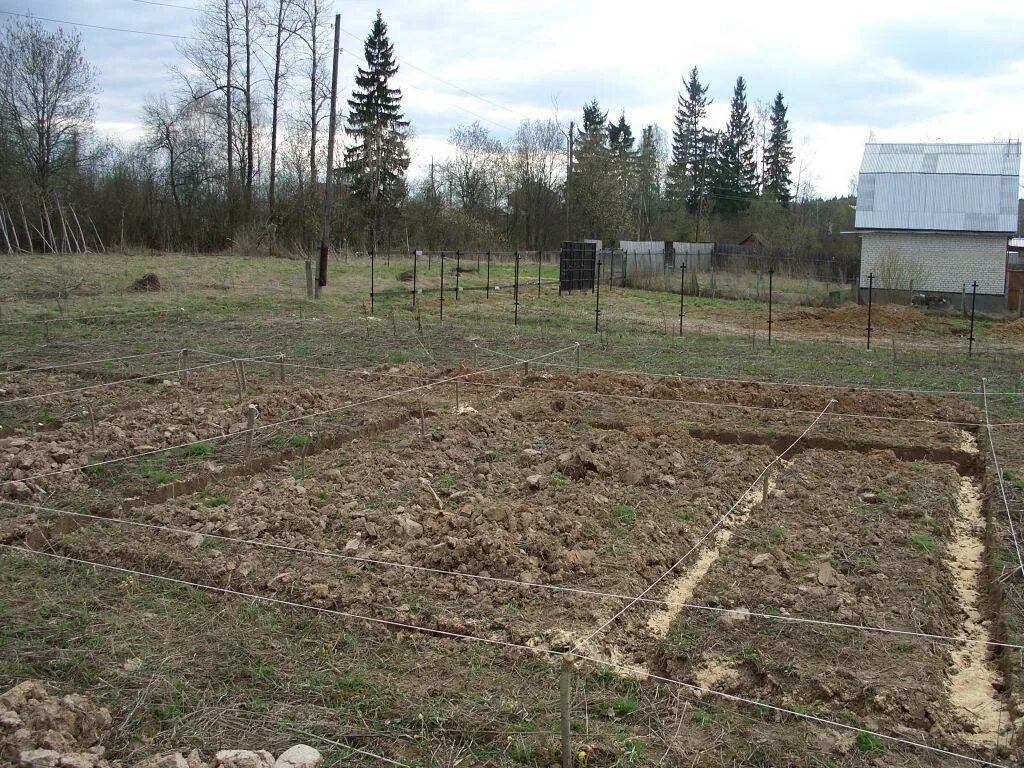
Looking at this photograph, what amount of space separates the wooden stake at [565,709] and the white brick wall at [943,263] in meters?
31.3

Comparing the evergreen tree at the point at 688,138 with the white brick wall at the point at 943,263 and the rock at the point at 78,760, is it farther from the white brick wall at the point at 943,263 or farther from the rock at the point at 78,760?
the rock at the point at 78,760

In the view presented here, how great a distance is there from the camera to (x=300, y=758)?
12.8ft

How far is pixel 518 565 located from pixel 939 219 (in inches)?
1283

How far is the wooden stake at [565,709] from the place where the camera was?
3600mm

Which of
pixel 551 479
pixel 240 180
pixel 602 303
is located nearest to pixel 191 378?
pixel 551 479

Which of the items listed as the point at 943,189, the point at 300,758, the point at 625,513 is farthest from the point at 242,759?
the point at 943,189

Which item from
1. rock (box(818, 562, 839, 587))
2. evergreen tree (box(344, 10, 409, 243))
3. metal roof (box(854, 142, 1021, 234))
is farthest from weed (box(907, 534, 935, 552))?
evergreen tree (box(344, 10, 409, 243))

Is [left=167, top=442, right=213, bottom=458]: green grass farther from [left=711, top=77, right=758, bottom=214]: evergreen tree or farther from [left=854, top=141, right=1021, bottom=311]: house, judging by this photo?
[left=711, top=77, right=758, bottom=214]: evergreen tree

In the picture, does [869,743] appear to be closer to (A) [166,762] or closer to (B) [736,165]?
(A) [166,762]

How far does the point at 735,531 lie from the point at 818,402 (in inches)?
215

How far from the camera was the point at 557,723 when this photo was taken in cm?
423

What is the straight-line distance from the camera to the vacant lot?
14.2 ft

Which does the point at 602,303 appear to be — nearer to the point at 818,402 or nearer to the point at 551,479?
the point at 818,402

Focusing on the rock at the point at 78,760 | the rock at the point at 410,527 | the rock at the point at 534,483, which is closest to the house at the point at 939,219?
the rock at the point at 534,483
